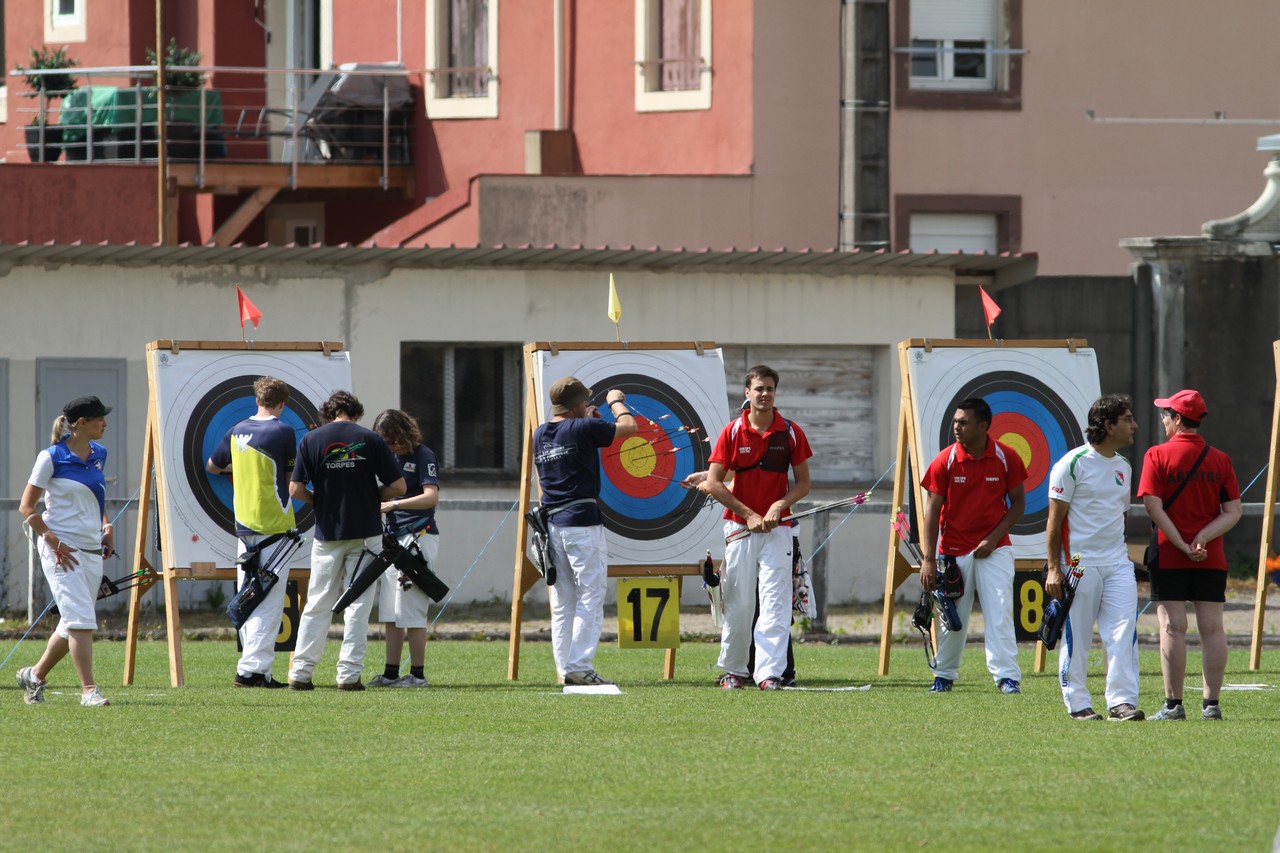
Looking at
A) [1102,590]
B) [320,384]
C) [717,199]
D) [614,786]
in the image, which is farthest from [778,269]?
[614,786]

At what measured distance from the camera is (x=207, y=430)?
50.7ft

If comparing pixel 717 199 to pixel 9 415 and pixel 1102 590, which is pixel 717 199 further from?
pixel 1102 590

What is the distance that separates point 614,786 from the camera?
30.4 feet

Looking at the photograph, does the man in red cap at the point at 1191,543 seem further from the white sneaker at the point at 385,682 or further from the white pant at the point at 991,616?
the white sneaker at the point at 385,682

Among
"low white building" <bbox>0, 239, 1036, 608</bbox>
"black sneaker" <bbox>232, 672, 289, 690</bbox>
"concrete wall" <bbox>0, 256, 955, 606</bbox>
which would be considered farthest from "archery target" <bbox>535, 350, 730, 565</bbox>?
"concrete wall" <bbox>0, 256, 955, 606</bbox>

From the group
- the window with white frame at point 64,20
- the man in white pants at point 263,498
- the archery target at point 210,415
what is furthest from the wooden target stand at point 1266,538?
the window with white frame at point 64,20

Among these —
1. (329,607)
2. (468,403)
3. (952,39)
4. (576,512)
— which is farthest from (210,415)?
(952,39)

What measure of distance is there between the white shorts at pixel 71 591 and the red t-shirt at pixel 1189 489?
6.09 m

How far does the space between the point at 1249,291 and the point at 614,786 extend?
1612 cm

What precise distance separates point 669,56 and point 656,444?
45.1 ft

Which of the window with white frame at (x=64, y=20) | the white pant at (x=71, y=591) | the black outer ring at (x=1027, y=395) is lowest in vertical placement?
the white pant at (x=71, y=591)

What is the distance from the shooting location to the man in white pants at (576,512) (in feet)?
46.1

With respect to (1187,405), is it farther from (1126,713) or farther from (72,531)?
(72,531)

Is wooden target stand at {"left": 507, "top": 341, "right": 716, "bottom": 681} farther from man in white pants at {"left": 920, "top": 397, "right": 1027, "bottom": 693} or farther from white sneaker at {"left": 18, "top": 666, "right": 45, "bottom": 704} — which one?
white sneaker at {"left": 18, "top": 666, "right": 45, "bottom": 704}
